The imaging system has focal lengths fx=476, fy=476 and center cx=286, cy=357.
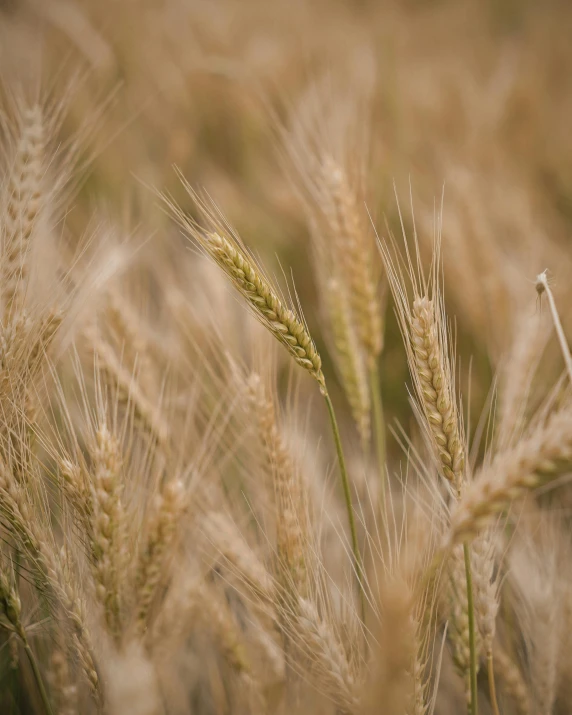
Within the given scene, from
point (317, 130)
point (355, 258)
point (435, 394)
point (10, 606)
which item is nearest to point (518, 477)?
point (435, 394)

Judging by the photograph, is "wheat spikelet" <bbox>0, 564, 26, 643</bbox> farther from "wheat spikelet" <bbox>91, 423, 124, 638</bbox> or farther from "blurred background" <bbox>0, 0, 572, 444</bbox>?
"blurred background" <bbox>0, 0, 572, 444</bbox>

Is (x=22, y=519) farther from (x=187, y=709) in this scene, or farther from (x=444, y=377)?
(x=444, y=377)

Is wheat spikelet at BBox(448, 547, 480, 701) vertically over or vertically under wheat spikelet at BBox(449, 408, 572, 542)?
under

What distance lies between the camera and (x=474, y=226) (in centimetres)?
141

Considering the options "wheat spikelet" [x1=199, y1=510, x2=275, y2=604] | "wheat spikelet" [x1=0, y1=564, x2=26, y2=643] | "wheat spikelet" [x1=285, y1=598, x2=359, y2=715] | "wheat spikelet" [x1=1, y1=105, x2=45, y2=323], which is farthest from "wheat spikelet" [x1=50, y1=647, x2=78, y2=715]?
"wheat spikelet" [x1=1, y1=105, x2=45, y2=323]

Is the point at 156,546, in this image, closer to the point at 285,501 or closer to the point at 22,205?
the point at 285,501

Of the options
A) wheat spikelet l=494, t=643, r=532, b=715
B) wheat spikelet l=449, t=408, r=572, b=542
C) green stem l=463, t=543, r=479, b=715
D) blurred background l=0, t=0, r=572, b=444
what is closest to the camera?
wheat spikelet l=449, t=408, r=572, b=542

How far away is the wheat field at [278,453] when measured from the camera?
0.67 meters

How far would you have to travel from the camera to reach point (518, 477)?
522 mm

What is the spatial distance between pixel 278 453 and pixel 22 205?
61 cm

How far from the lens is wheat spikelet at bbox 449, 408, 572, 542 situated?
1.69 ft

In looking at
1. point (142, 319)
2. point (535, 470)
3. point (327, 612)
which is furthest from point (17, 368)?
point (535, 470)

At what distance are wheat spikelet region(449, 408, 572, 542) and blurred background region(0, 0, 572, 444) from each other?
2.05ft

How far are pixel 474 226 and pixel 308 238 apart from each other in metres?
0.67
